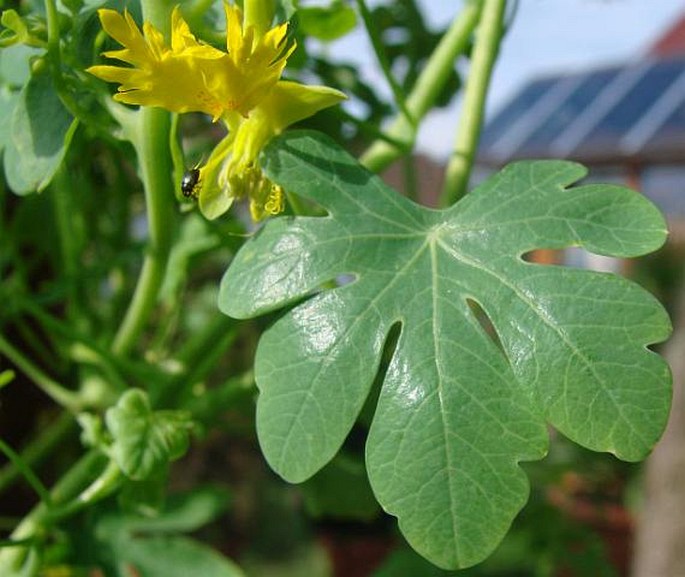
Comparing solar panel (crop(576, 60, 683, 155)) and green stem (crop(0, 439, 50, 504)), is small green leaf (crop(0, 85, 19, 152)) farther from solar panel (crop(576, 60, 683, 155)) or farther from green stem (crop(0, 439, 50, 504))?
solar panel (crop(576, 60, 683, 155))

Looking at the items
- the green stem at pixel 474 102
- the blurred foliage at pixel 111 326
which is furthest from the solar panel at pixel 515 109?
the green stem at pixel 474 102

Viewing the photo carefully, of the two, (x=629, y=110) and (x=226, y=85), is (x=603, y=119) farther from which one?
(x=226, y=85)

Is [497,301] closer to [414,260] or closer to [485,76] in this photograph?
[414,260]

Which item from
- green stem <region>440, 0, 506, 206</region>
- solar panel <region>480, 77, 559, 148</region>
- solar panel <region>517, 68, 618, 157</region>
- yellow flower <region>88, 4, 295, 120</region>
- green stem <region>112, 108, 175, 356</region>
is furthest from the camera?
solar panel <region>480, 77, 559, 148</region>

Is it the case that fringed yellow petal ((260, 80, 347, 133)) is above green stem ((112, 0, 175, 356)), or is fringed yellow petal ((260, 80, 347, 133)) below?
above

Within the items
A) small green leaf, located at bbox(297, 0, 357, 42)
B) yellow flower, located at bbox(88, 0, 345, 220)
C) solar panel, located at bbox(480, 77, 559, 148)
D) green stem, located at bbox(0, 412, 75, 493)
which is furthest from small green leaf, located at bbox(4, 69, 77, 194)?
solar panel, located at bbox(480, 77, 559, 148)

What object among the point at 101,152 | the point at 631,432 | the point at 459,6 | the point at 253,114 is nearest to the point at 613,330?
the point at 631,432

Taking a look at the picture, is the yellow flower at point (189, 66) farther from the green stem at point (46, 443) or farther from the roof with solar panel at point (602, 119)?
the roof with solar panel at point (602, 119)
